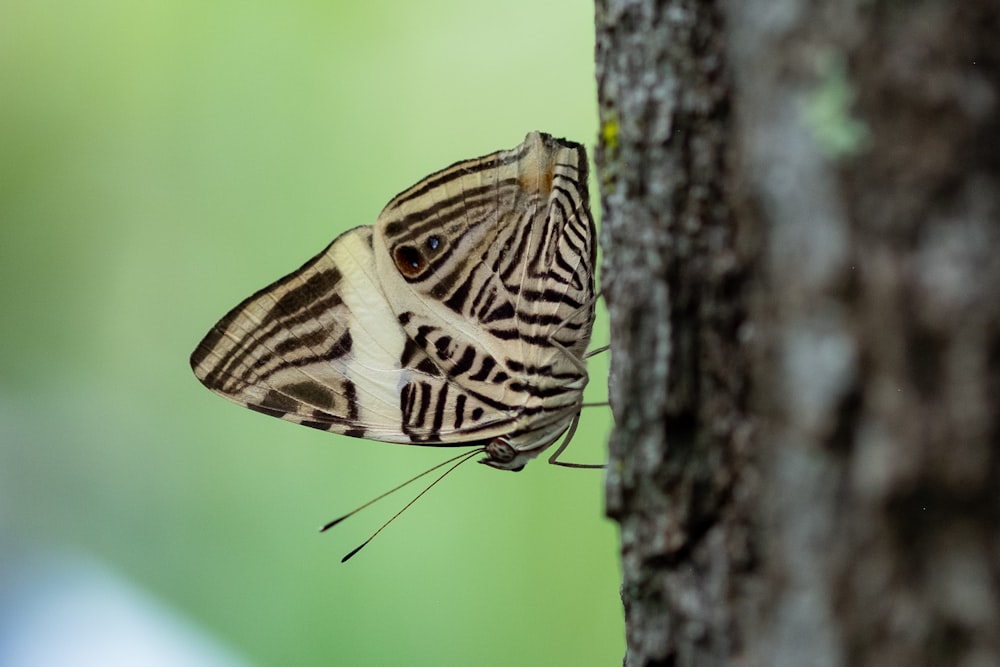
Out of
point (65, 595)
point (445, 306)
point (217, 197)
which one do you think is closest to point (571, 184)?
point (445, 306)

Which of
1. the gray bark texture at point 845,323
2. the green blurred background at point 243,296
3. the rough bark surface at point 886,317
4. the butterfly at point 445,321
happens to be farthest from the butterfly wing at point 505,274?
the rough bark surface at point 886,317

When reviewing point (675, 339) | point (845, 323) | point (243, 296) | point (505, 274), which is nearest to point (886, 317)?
point (845, 323)

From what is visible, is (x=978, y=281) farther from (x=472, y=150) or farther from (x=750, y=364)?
(x=472, y=150)

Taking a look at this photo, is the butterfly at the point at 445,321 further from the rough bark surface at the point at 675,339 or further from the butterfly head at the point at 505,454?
the rough bark surface at the point at 675,339

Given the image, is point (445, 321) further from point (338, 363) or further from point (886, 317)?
point (886, 317)

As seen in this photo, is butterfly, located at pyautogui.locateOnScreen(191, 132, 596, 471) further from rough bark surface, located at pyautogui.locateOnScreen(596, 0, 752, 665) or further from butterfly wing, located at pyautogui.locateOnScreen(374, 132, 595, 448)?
rough bark surface, located at pyautogui.locateOnScreen(596, 0, 752, 665)

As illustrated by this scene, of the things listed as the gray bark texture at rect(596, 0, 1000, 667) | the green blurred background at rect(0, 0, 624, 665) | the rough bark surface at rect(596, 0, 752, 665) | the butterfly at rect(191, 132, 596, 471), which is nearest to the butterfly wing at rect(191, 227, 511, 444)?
the butterfly at rect(191, 132, 596, 471)

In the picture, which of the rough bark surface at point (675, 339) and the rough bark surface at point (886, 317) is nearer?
the rough bark surface at point (886, 317)
